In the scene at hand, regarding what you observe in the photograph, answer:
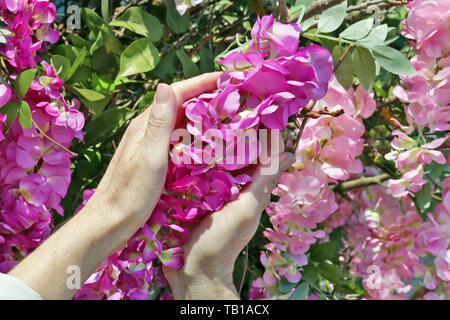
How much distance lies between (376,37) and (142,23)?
0.34 m

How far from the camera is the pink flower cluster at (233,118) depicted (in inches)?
24.5

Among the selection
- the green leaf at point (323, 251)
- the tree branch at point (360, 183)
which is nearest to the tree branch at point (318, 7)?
the green leaf at point (323, 251)

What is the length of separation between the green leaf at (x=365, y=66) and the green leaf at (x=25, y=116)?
42cm

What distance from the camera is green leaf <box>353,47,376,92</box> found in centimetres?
77

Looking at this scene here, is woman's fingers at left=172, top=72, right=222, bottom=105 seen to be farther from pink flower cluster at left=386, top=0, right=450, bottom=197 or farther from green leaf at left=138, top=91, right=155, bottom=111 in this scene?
pink flower cluster at left=386, top=0, right=450, bottom=197

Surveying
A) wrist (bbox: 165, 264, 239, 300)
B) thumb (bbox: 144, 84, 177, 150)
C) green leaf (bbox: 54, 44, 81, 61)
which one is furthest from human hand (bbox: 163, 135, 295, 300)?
green leaf (bbox: 54, 44, 81, 61)

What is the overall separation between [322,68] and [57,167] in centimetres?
40

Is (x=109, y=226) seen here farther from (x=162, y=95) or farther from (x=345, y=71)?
(x=345, y=71)

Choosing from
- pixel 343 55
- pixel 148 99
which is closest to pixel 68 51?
pixel 148 99

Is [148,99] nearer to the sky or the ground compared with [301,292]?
nearer to the sky

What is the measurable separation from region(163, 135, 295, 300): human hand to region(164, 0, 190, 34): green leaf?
31 centimetres

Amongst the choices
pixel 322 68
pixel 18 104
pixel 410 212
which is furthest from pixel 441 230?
pixel 18 104

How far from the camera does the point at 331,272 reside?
106 centimetres

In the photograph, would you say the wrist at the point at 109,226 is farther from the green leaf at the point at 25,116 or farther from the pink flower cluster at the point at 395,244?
the pink flower cluster at the point at 395,244
